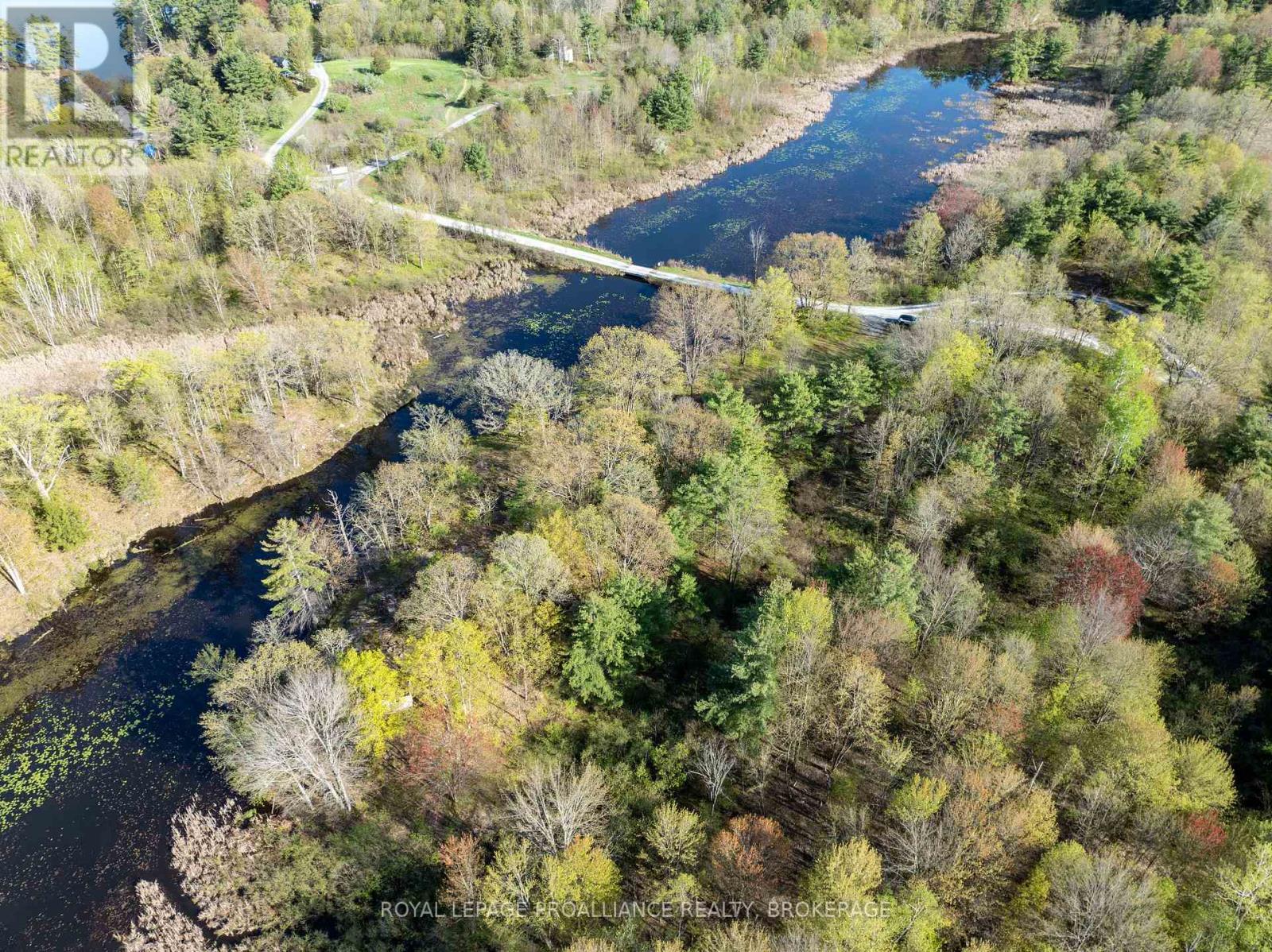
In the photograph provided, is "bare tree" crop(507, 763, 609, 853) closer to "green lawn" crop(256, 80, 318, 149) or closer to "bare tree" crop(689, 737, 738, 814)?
"bare tree" crop(689, 737, 738, 814)

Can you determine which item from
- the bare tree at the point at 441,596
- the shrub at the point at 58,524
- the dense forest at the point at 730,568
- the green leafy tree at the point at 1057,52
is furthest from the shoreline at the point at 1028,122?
the shrub at the point at 58,524

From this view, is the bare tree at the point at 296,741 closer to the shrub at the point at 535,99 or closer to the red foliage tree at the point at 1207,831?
the red foliage tree at the point at 1207,831

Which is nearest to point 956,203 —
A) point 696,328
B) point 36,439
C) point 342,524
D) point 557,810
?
point 696,328

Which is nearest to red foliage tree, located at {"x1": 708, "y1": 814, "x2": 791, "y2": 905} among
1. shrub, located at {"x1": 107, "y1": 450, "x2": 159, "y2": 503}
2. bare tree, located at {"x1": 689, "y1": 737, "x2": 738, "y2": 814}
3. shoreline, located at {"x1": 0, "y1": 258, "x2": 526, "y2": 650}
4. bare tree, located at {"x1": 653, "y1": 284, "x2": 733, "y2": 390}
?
bare tree, located at {"x1": 689, "y1": 737, "x2": 738, "y2": 814}

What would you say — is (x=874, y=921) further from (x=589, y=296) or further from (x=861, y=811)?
(x=589, y=296)

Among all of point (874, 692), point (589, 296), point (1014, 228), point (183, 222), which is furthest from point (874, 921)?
point (183, 222)

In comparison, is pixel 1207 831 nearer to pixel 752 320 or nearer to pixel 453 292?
pixel 752 320
